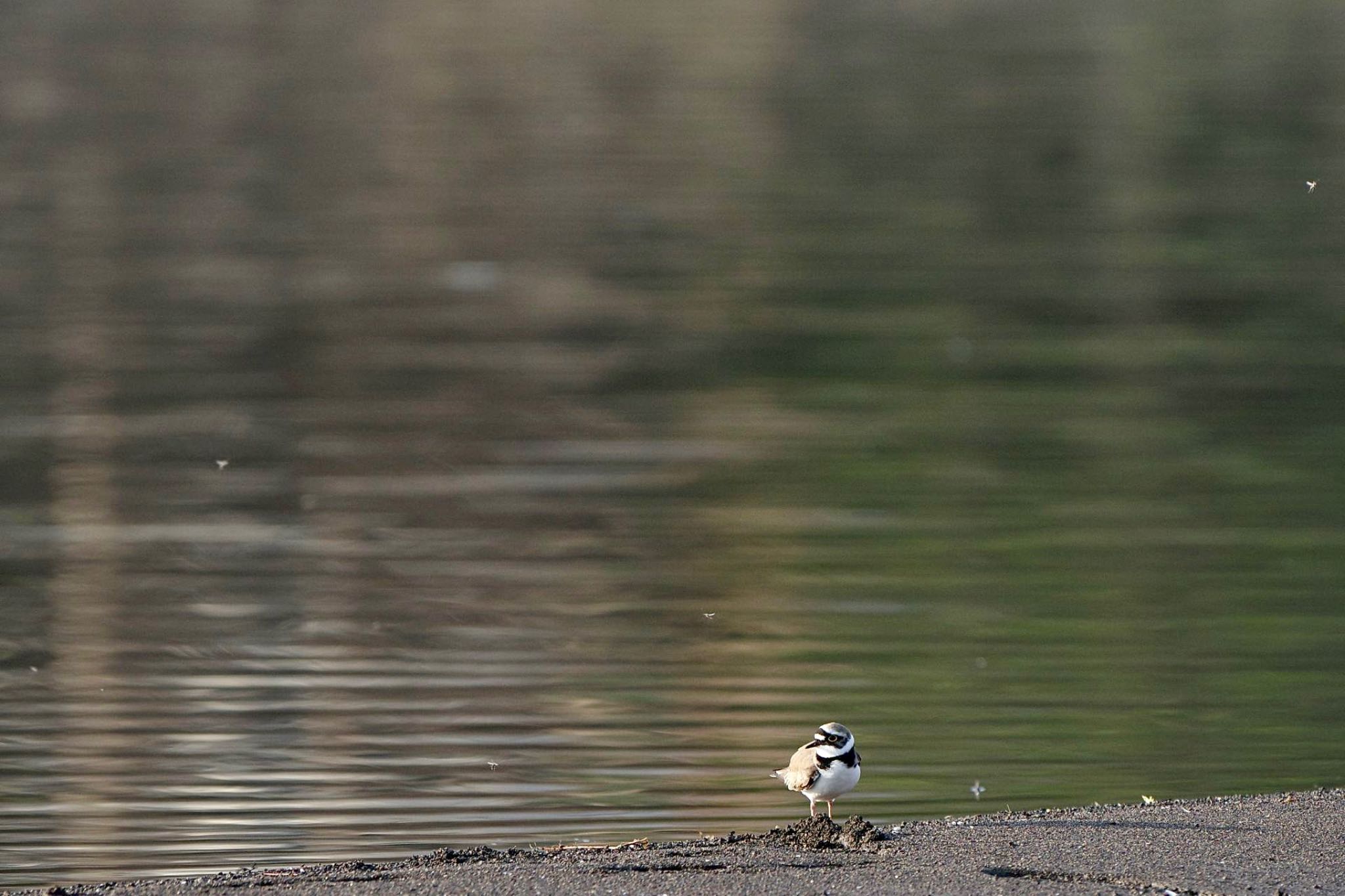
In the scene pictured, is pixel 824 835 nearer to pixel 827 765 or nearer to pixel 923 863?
pixel 827 765

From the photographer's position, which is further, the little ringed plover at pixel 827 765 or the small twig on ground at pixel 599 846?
the small twig on ground at pixel 599 846

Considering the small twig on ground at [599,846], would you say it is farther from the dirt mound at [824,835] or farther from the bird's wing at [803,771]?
the bird's wing at [803,771]

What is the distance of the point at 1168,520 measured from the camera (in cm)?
1312

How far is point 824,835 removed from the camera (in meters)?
7.21

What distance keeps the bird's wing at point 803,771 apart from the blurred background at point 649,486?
84 centimetres

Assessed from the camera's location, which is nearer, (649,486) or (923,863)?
(923,863)

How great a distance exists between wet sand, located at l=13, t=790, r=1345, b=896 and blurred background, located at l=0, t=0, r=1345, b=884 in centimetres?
83

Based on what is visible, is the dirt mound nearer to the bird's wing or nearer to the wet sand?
the wet sand

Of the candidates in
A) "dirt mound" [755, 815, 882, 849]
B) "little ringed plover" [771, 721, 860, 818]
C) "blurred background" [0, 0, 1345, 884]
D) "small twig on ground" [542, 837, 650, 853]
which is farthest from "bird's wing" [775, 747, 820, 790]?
"blurred background" [0, 0, 1345, 884]

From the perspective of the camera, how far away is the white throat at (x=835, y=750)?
704 cm

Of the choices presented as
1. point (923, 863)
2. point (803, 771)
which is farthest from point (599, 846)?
point (923, 863)

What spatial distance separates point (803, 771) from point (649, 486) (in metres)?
6.94

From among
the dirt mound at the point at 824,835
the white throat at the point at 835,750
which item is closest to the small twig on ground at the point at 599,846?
the dirt mound at the point at 824,835

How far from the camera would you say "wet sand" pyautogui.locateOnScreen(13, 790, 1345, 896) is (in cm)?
666
